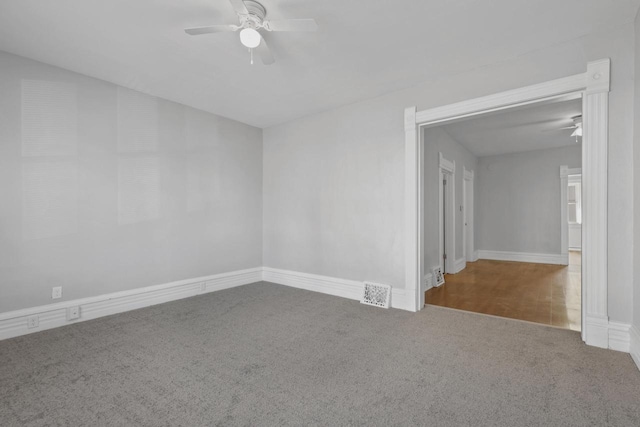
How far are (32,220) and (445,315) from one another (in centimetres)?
433

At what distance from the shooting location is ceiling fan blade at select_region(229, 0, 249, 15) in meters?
1.98

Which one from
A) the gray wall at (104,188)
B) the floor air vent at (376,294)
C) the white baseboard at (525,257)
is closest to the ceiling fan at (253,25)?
the gray wall at (104,188)

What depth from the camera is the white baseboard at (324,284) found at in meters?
3.69

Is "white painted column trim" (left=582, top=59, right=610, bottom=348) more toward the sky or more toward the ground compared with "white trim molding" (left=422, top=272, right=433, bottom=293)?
more toward the sky

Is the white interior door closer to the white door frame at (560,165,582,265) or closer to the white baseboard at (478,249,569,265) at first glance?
the white baseboard at (478,249,569,265)

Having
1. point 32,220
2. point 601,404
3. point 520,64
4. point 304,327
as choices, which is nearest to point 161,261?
point 32,220

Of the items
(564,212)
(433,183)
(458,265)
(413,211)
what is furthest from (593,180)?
(564,212)

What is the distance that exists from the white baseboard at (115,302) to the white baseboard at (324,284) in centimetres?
45

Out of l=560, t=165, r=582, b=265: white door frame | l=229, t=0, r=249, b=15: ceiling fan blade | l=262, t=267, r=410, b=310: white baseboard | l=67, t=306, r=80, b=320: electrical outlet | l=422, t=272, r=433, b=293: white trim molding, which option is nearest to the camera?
l=229, t=0, r=249, b=15: ceiling fan blade

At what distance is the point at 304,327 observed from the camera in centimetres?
306

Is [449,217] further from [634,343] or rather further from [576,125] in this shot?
[634,343]

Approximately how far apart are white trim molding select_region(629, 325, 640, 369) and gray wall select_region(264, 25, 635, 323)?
0.36ft

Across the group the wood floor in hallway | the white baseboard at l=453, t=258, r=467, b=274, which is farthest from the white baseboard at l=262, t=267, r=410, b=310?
the white baseboard at l=453, t=258, r=467, b=274

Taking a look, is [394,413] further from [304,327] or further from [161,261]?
[161,261]
